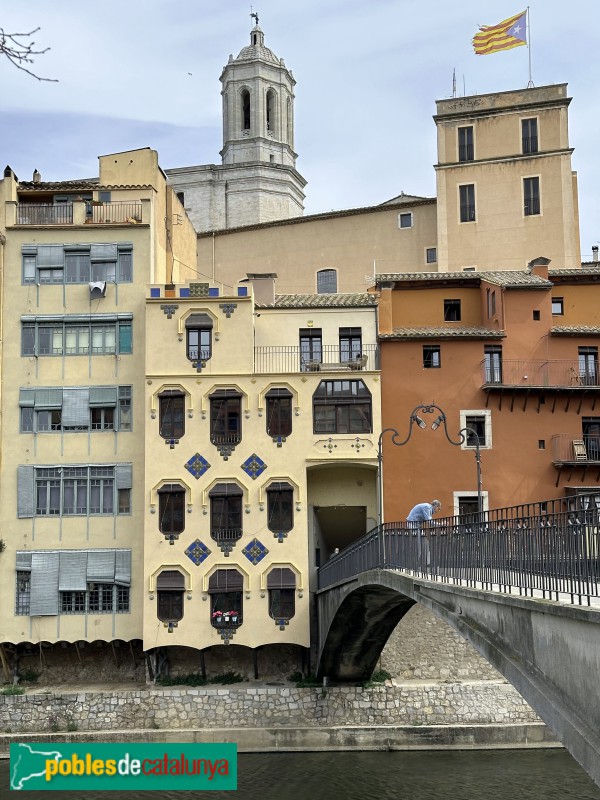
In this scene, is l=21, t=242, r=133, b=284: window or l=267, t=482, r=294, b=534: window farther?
l=21, t=242, r=133, b=284: window

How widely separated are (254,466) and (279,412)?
6.30 feet

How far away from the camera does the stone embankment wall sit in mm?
35562

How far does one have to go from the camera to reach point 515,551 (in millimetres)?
15898

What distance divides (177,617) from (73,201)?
14746 mm

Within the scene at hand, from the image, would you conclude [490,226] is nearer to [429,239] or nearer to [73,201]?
[429,239]

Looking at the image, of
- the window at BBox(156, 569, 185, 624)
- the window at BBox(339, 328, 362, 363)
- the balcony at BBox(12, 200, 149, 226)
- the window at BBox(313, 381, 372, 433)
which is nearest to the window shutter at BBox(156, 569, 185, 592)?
the window at BBox(156, 569, 185, 624)

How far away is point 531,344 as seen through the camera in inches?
1585

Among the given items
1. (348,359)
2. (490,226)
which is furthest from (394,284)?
(490,226)

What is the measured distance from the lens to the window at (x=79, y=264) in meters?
39.4

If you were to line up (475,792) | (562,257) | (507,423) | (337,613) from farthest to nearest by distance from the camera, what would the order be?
(562,257), (507,423), (337,613), (475,792)

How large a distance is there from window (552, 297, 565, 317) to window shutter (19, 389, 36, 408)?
62.0 ft

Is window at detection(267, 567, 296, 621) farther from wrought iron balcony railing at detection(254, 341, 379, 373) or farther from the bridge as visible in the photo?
the bridge

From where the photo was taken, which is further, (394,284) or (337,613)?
(394,284)

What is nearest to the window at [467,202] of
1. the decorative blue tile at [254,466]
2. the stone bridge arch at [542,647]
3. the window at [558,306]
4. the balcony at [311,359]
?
the window at [558,306]
